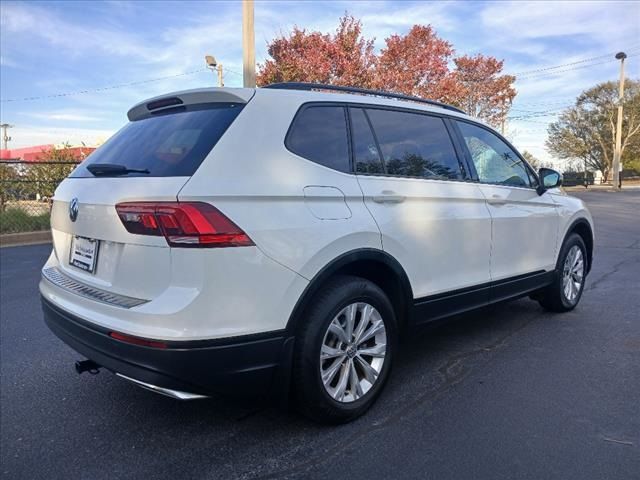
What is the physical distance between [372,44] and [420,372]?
1499 cm

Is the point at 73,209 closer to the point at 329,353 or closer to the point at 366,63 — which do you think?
the point at 329,353

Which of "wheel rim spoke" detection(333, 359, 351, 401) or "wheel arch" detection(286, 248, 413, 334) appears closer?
"wheel arch" detection(286, 248, 413, 334)

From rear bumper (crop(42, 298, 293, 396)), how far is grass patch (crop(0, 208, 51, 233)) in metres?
10.8

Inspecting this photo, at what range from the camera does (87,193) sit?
9.23 feet

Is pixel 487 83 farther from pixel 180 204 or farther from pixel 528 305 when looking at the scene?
pixel 180 204

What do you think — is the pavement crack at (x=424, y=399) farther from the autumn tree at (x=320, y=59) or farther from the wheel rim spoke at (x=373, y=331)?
the autumn tree at (x=320, y=59)

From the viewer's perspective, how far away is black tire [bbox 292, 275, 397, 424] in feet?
8.75

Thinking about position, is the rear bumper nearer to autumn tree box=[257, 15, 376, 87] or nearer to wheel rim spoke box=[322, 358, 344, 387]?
wheel rim spoke box=[322, 358, 344, 387]

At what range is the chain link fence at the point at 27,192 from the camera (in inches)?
472

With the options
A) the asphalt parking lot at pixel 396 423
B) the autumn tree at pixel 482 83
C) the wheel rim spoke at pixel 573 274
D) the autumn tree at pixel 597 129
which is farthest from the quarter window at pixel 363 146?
the autumn tree at pixel 597 129

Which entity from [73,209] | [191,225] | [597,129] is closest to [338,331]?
[191,225]

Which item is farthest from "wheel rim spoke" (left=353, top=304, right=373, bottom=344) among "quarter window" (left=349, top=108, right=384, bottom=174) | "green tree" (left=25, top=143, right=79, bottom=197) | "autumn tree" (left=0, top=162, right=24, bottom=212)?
"autumn tree" (left=0, top=162, right=24, bottom=212)

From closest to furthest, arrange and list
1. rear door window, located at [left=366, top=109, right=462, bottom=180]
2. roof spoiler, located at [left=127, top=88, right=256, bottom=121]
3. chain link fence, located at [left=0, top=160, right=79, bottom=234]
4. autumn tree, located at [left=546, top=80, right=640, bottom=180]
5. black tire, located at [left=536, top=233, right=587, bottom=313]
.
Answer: roof spoiler, located at [left=127, top=88, right=256, bottom=121], rear door window, located at [left=366, top=109, right=462, bottom=180], black tire, located at [left=536, top=233, right=587, bottom=313], chain link fence, located at [left=0, top=160, right=79, bottom=234], autumn tree, located at [left=546, top=80, right=640, bottom=180]

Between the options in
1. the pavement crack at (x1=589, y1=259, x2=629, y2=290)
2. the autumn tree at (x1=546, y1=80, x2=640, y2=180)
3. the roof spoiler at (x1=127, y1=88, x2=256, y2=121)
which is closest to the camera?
the roof spoiler at (x1=127, y1=88, x2=256, y2=121)
